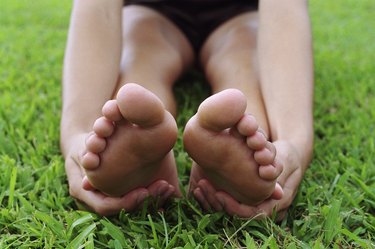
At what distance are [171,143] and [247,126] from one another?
0.48ft

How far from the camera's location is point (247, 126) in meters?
0.92

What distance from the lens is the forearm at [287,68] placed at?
1.28 meters

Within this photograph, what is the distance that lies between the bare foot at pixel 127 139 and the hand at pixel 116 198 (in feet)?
0.17

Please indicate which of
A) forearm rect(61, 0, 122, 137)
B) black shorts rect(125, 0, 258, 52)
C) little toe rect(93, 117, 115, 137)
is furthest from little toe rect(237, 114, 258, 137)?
→ black shorts rect(125, 0, 258, 52)

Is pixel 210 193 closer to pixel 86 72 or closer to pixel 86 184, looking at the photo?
pixel 86 184

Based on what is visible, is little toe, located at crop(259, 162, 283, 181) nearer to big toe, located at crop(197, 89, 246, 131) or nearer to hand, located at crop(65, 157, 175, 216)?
big toe, located at crop(197, 89, 246, 131)

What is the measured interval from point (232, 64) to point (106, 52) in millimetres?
402

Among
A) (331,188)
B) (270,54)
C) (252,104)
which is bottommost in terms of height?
(331,188)

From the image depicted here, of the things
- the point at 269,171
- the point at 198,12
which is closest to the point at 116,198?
the point at 269,171

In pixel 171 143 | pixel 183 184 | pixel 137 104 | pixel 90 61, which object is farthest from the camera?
pixel 90 61

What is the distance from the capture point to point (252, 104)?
1.37 metres

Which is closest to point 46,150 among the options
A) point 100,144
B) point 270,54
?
point 100,144

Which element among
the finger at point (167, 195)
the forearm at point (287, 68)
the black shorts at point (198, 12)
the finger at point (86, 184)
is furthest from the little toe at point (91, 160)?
the black shorts at point (198, 12)

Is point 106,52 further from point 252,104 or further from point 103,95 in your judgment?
point 252,104
